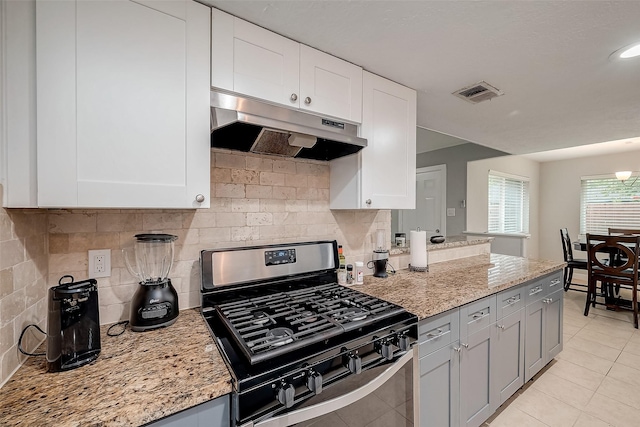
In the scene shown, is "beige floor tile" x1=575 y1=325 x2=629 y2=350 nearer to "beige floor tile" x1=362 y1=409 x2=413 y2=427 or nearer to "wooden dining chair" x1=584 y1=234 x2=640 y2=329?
"wooden dining chair" x1=584 y1=234 x2=640 y2=329

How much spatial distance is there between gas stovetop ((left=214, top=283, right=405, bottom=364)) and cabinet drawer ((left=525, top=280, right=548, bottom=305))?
140 centimetres

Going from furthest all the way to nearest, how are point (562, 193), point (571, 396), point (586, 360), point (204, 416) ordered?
point (562, 193) < point (586, 360) < point (571, 396) < point (204, 416)

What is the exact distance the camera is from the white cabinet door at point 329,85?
141cm

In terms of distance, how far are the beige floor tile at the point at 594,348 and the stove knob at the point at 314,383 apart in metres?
3.30

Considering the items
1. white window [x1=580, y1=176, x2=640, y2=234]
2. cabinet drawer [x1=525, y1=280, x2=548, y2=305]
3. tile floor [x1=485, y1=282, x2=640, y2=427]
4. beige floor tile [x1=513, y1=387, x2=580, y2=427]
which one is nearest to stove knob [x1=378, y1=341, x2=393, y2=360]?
tile floor [x1=485, y1=282, x2=640, y2=427]

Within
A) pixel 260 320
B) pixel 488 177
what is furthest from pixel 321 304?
pixel 488 177

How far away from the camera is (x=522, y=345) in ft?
6.52

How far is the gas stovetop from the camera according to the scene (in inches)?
37.5

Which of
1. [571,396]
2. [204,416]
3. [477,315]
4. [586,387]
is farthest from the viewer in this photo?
[586,387]

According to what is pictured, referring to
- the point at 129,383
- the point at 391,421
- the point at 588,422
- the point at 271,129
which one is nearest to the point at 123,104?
the point at 271,129

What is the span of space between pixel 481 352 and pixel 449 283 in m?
0.42

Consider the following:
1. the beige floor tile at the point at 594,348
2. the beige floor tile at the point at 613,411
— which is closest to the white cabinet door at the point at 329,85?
the beige floor tile at the point at 613,411

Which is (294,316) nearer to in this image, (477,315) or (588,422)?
(477,315)

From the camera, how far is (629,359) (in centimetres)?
260
